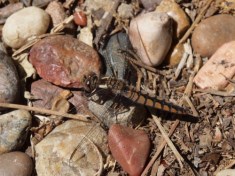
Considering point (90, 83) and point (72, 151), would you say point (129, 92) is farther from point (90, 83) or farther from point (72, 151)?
point (72, 151)

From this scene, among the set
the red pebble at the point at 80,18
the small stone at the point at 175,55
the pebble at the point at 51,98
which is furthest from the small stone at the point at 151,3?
the pebble at the point at 51,98

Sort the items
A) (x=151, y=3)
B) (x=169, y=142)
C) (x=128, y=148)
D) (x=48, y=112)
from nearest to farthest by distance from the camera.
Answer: (x=128, y=148), (x=169, y=142), (x=48, y=112), (x=151, y=3)

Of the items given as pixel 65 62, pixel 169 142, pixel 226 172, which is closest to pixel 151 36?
pixel 65 62

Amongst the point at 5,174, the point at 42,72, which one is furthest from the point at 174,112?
the point at 5,174

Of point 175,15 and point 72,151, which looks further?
point 175,15

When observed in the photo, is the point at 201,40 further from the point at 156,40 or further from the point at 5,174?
the point at 5,174

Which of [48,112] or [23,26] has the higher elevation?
[23,26]
